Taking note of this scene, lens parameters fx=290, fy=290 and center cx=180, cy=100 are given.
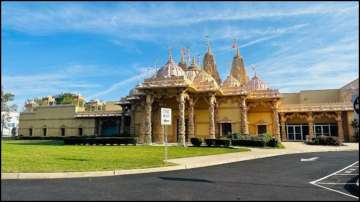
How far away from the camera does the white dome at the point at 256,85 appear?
1740 inches

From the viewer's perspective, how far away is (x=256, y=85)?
146 ft

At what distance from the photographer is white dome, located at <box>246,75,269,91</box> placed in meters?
44.2

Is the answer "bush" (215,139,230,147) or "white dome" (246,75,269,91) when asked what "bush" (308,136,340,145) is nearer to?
"bush" (215,139,230,147)

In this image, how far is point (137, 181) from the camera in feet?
31.0

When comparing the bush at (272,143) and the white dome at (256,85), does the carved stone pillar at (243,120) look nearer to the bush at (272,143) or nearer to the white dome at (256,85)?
the white dome at (256,85)

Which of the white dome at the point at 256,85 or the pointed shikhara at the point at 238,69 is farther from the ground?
the pointed shikhara at the point at 238,69

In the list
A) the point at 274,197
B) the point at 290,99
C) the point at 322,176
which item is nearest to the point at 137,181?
the point at 274,197

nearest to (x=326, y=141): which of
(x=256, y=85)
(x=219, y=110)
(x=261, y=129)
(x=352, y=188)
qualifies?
(x=261, y=129)

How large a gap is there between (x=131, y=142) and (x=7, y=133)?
68653 mm

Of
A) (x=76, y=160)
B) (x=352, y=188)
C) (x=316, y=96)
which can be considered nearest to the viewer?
(x=352, y=188)

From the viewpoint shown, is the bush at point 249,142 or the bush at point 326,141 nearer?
the bush at point 249,142

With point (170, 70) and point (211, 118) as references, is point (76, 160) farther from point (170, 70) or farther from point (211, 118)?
point (170, 70)

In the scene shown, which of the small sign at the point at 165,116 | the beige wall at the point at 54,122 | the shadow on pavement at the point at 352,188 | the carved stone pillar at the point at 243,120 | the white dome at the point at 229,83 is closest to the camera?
the shadow on pavement at the point at 352,188

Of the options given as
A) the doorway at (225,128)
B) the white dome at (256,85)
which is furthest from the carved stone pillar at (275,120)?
the doorway at (225,128)
